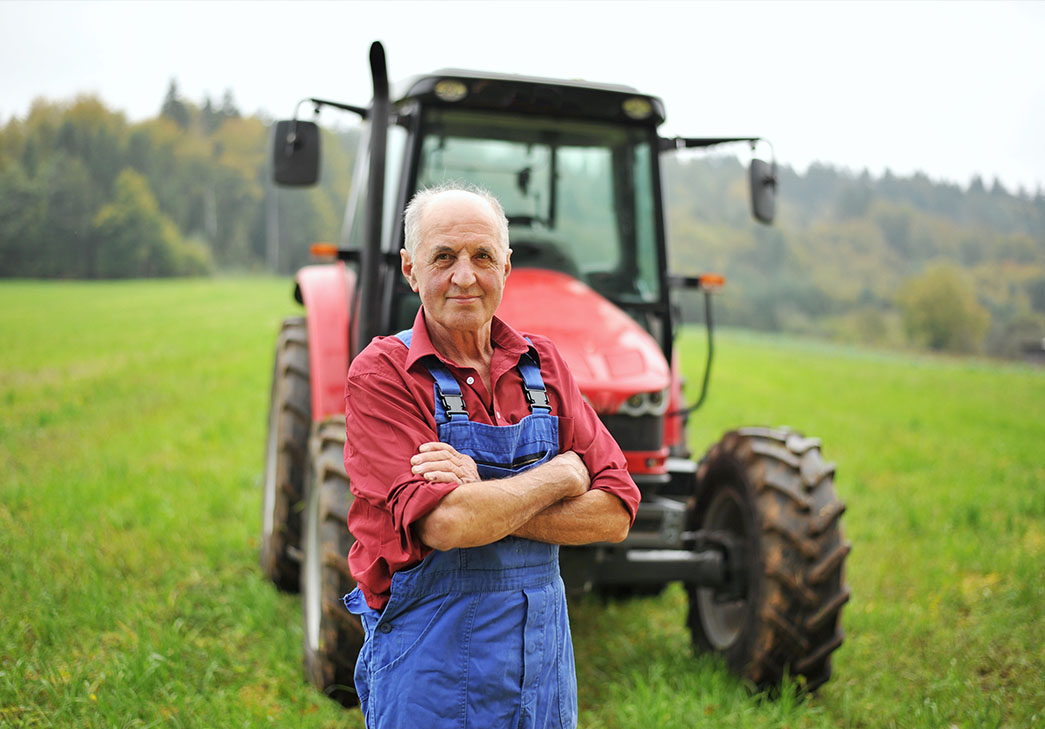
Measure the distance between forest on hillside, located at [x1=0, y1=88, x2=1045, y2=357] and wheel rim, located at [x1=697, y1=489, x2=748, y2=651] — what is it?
1.38m

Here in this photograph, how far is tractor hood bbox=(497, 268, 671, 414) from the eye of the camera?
3186mm

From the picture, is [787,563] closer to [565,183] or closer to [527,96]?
[565,183]

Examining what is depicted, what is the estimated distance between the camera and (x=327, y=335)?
13.0 feet

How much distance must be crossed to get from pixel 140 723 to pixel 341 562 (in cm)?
92

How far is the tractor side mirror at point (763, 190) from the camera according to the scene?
4.03 m

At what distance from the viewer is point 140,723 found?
304 centimetres

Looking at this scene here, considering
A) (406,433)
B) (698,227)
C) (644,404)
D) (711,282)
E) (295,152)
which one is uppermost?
(698,227)

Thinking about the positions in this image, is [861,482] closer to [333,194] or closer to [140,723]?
[140,723]

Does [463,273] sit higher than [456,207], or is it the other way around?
[456,207]

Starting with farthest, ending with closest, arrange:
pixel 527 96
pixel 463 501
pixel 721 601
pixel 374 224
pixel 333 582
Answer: pixel 721 601
pixel 527 96
pixel 374 224
pixel 333 582
pixel 463 501

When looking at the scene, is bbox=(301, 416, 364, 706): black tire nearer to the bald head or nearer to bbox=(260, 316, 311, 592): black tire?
bbox=(260, 316, 311, 592): black tire

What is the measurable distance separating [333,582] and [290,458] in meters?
1.24

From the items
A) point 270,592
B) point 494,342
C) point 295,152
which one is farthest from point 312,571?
point 494,342

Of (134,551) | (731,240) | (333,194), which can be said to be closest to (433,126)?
(134,551)
